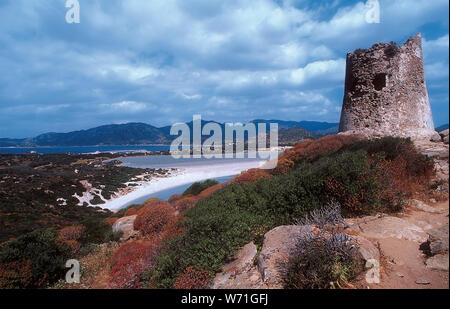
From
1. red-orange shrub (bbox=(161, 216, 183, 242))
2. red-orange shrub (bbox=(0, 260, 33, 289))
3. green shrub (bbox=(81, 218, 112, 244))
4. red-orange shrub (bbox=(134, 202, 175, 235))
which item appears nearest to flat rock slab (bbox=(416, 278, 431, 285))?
red-orange shrub (bbox=(161, 216, 183, 242))

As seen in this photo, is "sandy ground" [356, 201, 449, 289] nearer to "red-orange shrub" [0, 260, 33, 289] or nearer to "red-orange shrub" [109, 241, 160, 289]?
"red-orange shrub" [109, 241, 160, 289]

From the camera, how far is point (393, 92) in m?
10.8

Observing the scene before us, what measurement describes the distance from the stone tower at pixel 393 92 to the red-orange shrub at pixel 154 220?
34.9 feet

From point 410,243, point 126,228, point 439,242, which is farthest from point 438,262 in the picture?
point 126,228

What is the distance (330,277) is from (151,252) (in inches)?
208

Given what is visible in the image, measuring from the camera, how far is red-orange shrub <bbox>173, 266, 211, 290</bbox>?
457cm

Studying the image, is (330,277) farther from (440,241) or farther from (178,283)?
(178,283)

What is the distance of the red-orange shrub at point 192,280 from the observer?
4.57 meters

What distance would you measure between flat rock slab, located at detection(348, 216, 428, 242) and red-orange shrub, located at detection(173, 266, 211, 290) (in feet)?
10.3

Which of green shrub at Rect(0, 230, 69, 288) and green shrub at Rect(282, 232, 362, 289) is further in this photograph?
green shrub at Rect(0, 230, 69, 288)

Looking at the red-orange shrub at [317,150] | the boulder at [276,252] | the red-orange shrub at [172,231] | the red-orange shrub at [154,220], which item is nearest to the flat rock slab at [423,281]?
the boulder at [276,252]

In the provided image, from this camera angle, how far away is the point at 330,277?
3.35 metres
